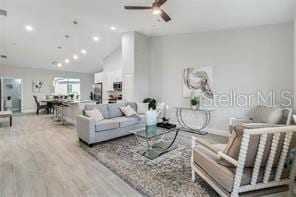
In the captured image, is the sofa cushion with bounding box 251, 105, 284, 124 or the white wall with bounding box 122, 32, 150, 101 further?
the white wall with bounding box 122, 32, 150, 101

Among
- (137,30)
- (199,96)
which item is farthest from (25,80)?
(199,96)

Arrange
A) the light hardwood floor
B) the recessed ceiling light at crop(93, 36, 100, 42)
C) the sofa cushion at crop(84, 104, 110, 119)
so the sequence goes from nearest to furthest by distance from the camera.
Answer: the light hardwood floor
the sofa cushion at crop(84, 104, 110, 119)
the recessed ceiling light at crop(93, 36, 100, 42)

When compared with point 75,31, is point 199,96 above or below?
below

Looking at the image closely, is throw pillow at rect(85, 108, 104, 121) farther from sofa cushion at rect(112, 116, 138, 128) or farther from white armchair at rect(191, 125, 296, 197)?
white armchair at rect(191, 125, 296, 197)

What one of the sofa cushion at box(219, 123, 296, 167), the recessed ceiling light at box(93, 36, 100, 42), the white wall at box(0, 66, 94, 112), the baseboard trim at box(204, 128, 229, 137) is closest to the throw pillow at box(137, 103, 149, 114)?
the baseboard trim at box(204, 128, 229, 137)

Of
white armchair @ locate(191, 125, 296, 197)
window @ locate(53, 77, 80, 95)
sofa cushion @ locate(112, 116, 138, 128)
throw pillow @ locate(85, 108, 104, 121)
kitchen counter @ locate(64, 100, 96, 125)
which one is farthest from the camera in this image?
window @ locate(53, 77, 80, 95)

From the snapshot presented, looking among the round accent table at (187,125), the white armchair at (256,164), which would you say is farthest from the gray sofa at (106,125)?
the white armchair at (256,164)

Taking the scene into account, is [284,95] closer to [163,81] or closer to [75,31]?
[163,81]

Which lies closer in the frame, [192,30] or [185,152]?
[185,152]

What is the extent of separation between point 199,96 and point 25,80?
33.8 ft

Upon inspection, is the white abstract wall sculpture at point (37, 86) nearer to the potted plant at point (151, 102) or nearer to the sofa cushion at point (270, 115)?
the potted plant at point (151, 102)

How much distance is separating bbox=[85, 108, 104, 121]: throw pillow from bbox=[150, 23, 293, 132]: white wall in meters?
2.77

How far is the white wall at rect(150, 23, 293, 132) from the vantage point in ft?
14.0

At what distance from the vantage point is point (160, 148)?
381 centimetres
